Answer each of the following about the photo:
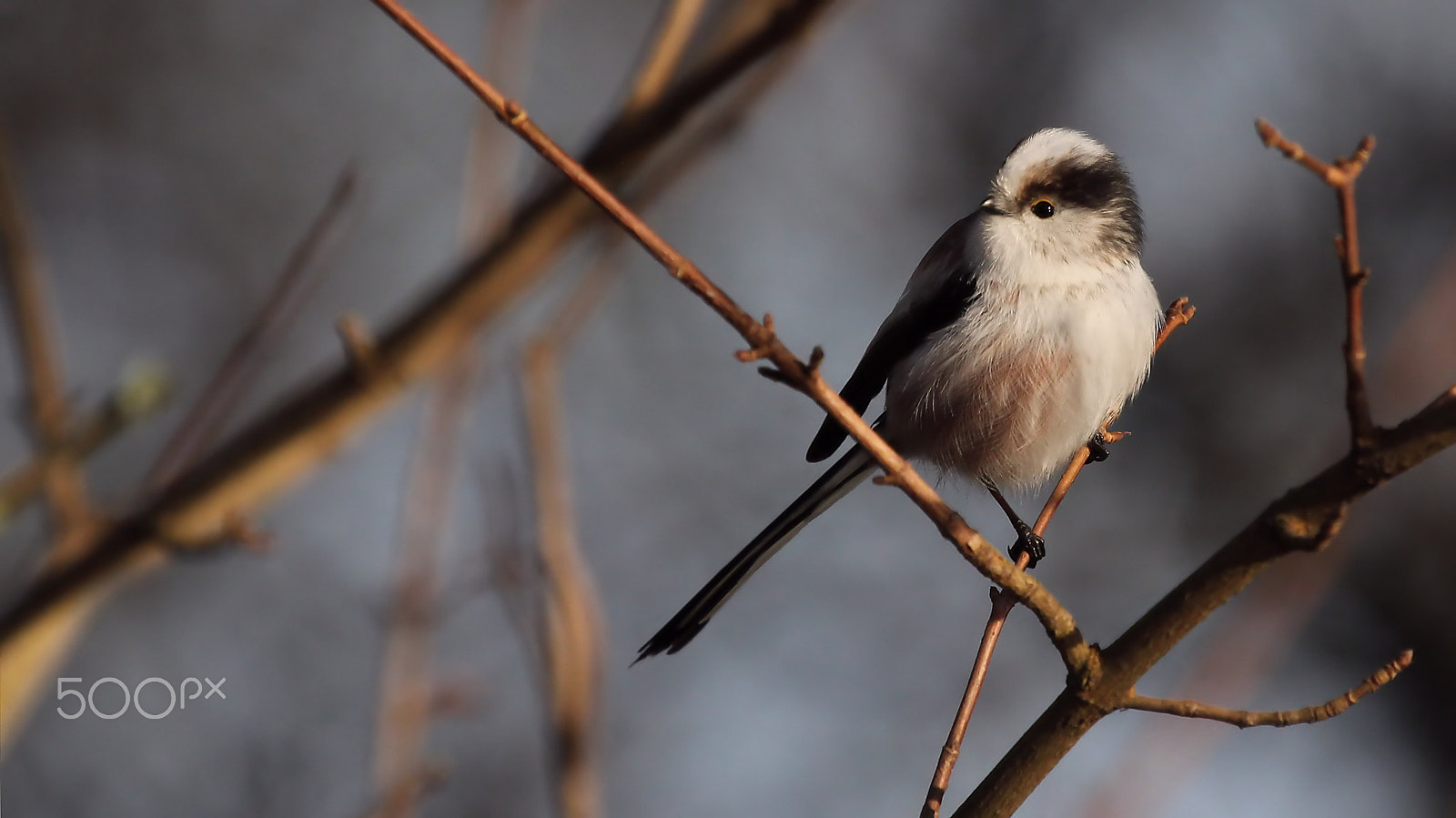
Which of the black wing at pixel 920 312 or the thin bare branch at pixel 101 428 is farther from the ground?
the black wing at pixel 920 312

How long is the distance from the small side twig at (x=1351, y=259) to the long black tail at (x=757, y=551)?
952 millimetres

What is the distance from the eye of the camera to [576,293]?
2.55 metres

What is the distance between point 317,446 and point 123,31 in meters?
5.35

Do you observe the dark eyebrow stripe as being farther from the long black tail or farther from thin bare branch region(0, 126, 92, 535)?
thin bare branch region(0, 126, 92, 535)

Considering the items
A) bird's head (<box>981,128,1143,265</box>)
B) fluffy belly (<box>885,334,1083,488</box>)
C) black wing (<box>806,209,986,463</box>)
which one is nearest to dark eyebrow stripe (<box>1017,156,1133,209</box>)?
bird's head (<box>981,128,1143,265</box>)

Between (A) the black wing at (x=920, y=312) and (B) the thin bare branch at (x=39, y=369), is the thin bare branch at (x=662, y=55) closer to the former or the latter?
(A) the black wing at (x=920, y=312)

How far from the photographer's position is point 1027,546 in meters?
2.54

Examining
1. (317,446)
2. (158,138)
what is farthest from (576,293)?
(158,138)

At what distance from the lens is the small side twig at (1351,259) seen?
128 centimetres

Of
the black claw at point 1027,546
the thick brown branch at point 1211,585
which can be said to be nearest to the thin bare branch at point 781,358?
the thick brown branch at point 1211,585

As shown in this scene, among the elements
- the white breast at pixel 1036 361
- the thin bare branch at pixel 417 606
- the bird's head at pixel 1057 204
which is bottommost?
the thin bare branch at pixel 417 606

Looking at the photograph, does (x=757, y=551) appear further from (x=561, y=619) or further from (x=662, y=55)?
(x=662, y=55)

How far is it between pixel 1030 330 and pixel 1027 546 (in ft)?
1.50

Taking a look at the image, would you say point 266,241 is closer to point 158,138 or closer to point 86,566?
point 158,138
